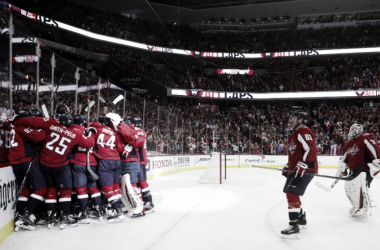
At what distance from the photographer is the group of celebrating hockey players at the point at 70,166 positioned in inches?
164

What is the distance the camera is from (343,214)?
554 centimetres

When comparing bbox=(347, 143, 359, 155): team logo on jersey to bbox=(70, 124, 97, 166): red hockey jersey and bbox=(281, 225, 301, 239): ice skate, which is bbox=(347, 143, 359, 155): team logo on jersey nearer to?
bbox=(281, 225, 301, 239): ice skate

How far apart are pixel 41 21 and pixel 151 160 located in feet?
48.6

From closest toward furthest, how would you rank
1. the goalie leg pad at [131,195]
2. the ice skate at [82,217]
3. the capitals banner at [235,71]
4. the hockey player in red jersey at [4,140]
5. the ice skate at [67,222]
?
the hockey player in red jersey at [4,140]
the ice skate at [67,222]
the ice skate at [82,217]
the goalie leg pad at [131,195]
the capitals banner at [235,71]

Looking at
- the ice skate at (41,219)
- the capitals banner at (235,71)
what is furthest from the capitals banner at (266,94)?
the ice skate at (41,219)

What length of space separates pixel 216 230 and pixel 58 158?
234 cm

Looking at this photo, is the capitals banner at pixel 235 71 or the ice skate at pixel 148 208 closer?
the ice skate at pixel 148 208

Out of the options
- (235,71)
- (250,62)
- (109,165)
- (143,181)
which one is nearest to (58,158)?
(109,165)

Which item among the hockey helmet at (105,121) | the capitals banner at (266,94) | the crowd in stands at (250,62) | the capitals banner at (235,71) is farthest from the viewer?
the capitals banner at (235,71)

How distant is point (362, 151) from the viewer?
5.32 meters

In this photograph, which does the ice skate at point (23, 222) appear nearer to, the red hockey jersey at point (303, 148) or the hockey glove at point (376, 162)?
the red hockey jersey at point (303, 148)

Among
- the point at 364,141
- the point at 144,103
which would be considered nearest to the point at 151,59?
the point at 144,103

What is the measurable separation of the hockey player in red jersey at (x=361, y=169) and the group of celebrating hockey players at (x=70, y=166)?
3.38 m

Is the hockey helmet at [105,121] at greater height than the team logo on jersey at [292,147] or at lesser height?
greater
